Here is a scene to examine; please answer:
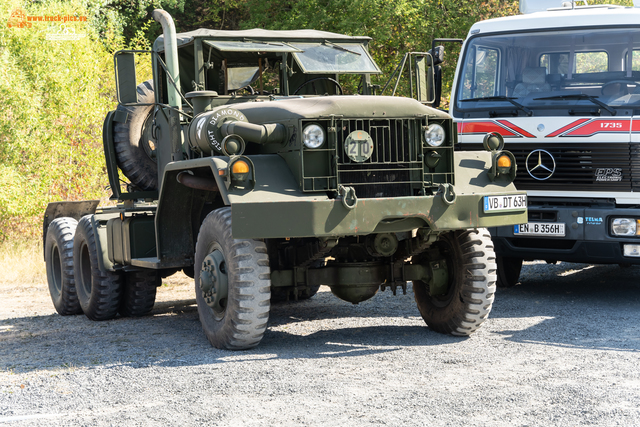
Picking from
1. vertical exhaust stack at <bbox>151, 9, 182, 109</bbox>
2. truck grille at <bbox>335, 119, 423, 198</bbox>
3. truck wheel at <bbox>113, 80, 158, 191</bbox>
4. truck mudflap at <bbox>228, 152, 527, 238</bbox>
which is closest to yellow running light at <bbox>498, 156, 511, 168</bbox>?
truck mudflap at <bbox>228, 152, 527, 238</bbox>

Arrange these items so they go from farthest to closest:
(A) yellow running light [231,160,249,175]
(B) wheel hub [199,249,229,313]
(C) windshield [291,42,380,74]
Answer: (C) windshield [291,42,380,74] → (B) wheel hub [199,249,229,313] → (A) yellow running light [231,160,249,175]

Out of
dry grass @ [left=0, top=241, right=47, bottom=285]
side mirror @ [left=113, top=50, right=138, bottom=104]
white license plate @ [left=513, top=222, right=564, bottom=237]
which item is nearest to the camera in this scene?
side mirror @ [left=113, top=50, right=138, bottom=104]

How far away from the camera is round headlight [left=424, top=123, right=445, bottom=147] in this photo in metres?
6.04

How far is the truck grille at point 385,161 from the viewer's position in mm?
5848

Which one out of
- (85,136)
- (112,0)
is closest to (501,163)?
(85,136)

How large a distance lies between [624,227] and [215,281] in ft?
13.8

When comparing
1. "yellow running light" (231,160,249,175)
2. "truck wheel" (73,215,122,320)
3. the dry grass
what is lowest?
the dry grass

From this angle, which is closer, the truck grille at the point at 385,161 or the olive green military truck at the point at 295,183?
the olive green military truck at the point at 295,183

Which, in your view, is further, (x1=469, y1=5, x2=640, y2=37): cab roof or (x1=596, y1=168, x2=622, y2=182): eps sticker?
(x1=469, y1=5, x2=640, y2=37): cab roof

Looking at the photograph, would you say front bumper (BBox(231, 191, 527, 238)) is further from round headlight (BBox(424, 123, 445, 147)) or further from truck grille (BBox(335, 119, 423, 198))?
round headlight (BBox(424, 123, 445, 147))

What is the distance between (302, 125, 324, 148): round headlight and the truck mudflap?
0.26m

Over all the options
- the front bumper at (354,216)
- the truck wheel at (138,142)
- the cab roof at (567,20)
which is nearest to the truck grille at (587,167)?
the cab roof at (567,20)

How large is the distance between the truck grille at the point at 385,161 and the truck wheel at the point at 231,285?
0.86 m

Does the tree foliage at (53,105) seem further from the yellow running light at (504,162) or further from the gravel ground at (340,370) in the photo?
the yellow running light at (504,162)
